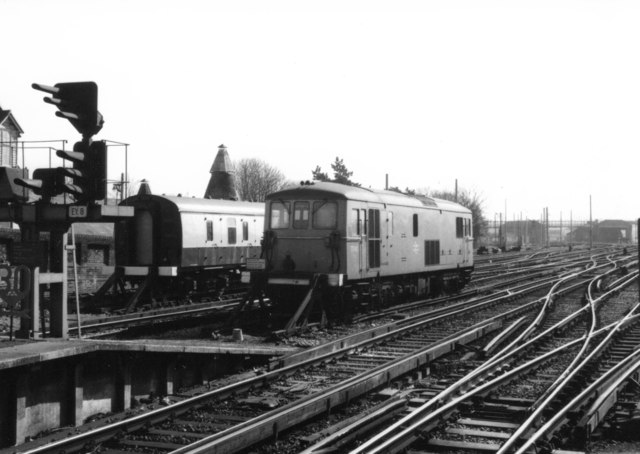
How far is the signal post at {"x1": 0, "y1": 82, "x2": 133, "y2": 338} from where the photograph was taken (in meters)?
8.35

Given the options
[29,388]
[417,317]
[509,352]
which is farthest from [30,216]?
[417,317]

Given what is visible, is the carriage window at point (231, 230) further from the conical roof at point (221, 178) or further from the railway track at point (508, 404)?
the conical roof at point (221, 178)

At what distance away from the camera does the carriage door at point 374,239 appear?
17.7 metres

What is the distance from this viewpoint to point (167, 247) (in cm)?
2130

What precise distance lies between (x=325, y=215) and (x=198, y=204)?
22.3 ft

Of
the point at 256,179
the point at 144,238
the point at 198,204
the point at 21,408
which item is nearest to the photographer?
the point at 21,408

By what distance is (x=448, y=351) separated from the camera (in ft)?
42.9

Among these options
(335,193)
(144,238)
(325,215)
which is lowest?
(144,238)

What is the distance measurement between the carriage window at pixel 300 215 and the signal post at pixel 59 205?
25.4ft

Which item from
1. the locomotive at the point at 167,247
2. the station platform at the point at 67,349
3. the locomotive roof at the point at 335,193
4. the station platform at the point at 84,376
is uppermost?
the locomotive roof at the point at 335,193

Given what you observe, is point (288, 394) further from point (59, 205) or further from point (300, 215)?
point (300, 215)

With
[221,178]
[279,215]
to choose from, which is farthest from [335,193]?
[221,178]

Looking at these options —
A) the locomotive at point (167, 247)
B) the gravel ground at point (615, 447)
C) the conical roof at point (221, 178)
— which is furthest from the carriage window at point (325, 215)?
→ the conical roof at point (221, 178)

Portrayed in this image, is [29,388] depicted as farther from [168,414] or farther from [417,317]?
[417,317]
